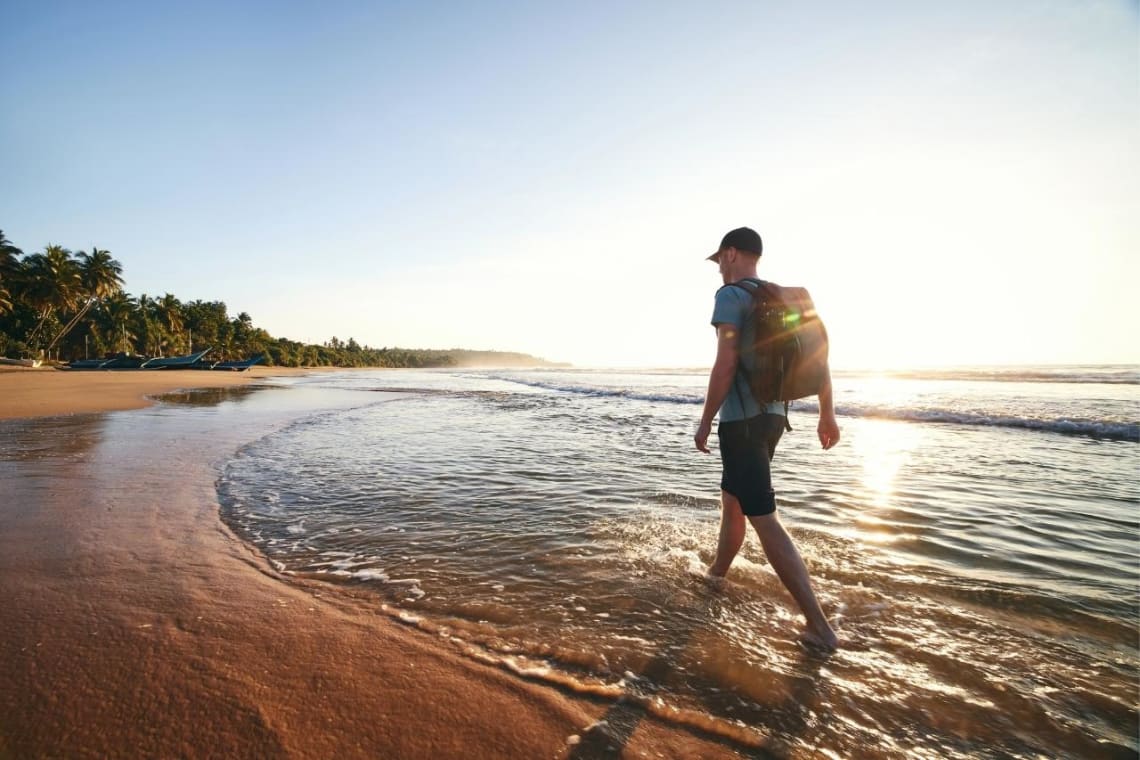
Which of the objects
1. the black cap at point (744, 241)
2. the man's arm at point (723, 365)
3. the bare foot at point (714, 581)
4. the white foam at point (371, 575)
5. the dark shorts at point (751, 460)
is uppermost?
the black cap at point (744, 241)

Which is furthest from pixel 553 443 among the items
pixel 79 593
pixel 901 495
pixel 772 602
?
pixel 79 593

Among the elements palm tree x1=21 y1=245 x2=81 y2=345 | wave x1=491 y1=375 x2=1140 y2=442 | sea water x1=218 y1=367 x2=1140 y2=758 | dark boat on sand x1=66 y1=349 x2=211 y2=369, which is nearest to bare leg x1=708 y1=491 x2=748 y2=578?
sea water x1=218 y1=367 x2=1140 y2=758

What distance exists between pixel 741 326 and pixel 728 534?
149 centimetres

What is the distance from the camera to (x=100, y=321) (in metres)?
73.7

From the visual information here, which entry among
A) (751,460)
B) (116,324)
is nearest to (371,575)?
(751,460)

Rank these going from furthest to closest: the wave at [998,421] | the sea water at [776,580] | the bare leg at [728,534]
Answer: the wave at [998,421]
the bare leg at [728,534]
the sea water at [776,580]

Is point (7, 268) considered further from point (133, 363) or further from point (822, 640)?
point (822, 640)

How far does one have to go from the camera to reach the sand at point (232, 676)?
1.77 metres

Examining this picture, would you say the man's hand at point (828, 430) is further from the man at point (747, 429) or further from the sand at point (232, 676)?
the sand at point (232, 676)

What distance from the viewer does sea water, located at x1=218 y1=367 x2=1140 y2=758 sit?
2096 mm

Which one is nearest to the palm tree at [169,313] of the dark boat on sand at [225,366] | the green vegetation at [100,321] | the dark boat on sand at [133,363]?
the green vegetation at [100,321]

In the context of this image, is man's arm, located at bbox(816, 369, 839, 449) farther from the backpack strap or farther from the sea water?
the sea water

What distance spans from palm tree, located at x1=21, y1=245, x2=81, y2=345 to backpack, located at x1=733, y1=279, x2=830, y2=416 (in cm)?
8185

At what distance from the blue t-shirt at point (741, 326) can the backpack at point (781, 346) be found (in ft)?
0.09
